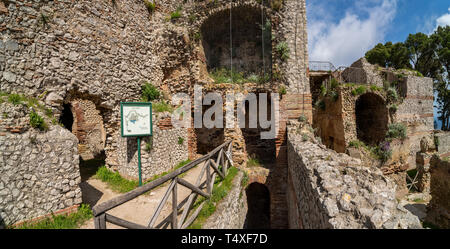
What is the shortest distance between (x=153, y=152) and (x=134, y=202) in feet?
6.74

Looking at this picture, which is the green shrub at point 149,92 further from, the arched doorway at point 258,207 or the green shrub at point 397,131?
the green shrub at point 397,131

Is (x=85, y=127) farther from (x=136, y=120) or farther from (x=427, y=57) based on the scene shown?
(x=427, y=57)

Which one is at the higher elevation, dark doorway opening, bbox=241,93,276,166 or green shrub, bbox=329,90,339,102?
green shrub, bbox=329,90,339,102

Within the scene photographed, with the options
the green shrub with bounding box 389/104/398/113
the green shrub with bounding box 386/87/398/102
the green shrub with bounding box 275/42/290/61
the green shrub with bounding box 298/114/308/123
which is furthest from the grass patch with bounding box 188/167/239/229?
the green shrub with bounding box 386/87/398/102

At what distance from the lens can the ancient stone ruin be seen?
11.3ft

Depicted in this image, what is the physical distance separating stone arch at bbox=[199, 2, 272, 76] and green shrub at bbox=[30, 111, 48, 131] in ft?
26.7

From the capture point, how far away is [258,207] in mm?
9992

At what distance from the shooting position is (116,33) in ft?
23.9

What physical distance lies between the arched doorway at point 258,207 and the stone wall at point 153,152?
503cm

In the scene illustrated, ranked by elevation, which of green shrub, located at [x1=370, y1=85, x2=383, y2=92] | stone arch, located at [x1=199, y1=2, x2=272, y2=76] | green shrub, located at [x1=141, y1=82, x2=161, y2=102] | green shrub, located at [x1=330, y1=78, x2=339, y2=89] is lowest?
green shrub, located at [x1=141, y1=82, x2=161, y2=102]

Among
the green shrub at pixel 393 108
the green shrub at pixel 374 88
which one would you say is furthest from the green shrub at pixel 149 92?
the green shrub at pixel 393 108

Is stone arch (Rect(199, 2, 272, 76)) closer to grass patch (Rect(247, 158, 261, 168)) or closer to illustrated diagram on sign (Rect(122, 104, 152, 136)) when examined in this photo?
grass patch (Rect(247, 158, 261, 168))

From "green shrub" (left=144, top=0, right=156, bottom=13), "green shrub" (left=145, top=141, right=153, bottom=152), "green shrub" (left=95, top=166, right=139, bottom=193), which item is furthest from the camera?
"green shrub" (left=144, top=0, right=156, bottom=13)
